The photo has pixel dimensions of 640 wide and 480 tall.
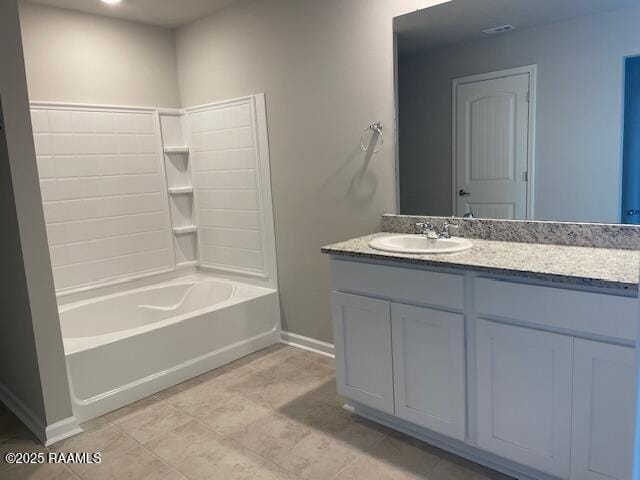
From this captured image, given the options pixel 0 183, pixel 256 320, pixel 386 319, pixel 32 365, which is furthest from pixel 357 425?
pixel 0 183

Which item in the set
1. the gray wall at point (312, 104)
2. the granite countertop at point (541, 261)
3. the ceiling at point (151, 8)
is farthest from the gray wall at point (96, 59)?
the granite countertop at point (541, 261)

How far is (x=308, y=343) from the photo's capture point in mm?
3322

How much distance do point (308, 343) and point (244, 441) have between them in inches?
44.1

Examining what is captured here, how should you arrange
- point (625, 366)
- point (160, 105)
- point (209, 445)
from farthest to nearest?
point (160, 105)
point (209, 445)
point (625, 366)

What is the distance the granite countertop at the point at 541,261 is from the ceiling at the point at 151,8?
2.10m

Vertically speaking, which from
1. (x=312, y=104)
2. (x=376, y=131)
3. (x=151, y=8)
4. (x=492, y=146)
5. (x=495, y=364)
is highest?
(x=151, y=8)

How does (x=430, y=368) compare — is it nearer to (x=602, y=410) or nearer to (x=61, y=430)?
(x=602, y=410)

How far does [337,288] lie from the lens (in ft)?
7.63

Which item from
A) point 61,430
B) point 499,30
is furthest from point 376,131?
point 61,430

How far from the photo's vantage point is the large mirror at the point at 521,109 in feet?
6.37

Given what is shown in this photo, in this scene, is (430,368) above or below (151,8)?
below

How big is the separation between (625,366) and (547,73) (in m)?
1.27

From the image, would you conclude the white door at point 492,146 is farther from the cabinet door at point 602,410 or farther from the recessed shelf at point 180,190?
the recessed shelf at point 180,190

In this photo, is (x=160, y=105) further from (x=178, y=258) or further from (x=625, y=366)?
(x=625, y=366)
